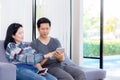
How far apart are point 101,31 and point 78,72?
7.09 ft

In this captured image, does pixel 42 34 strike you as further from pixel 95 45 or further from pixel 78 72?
pixel 95 45

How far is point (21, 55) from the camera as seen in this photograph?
2.66 m

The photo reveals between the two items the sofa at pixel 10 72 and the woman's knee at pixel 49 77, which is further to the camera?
the woman's knee at pixel 49 77

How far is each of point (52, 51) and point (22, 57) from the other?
1.64 feet

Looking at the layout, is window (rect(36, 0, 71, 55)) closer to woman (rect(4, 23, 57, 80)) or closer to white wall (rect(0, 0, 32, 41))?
white wall (rect(0, 0, 32, 41))

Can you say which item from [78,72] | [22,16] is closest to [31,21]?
[22,16]

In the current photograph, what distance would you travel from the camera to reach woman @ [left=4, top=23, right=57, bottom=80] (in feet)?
8.67

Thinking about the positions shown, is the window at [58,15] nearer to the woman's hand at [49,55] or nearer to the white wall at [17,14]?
the white wall at [17,14]

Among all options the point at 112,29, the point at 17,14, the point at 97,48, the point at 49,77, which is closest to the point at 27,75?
the point at 49,77

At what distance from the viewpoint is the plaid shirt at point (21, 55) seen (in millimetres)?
2656

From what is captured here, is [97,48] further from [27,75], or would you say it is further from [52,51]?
[27,75]

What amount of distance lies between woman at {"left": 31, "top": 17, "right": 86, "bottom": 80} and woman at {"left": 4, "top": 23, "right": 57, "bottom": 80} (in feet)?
0.45

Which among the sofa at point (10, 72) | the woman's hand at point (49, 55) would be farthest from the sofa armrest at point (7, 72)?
the woman's hand at point (49, 55)

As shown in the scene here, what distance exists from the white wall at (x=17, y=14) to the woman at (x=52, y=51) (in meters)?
0.67
